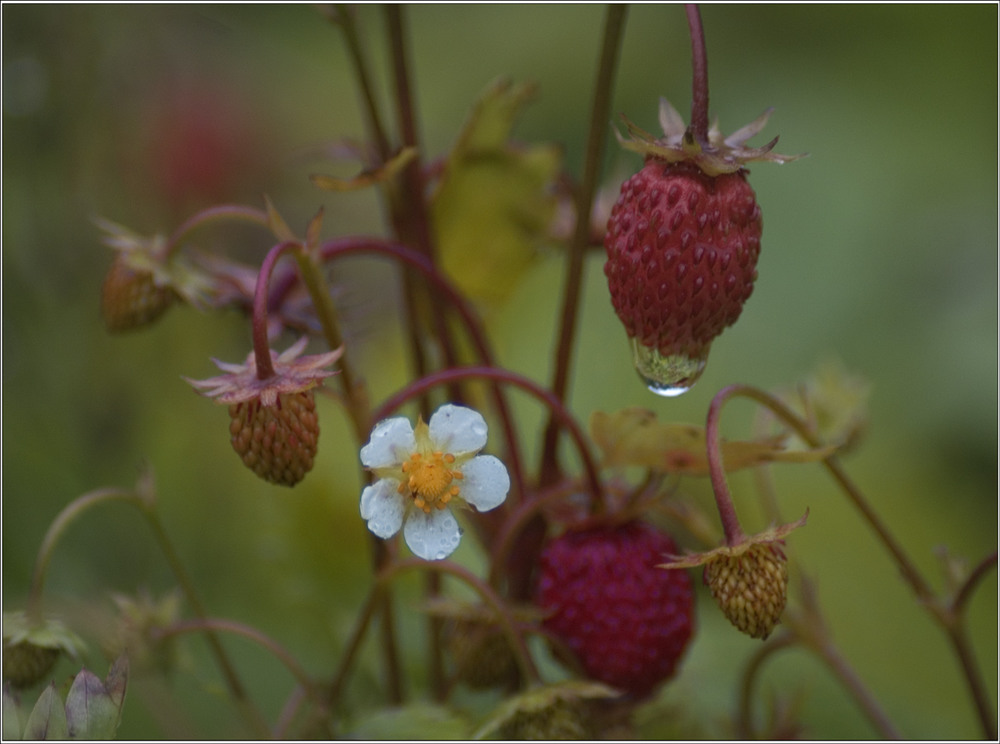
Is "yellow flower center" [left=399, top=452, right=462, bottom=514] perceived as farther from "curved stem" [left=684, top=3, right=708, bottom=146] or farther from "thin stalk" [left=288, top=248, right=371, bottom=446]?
"curved stem" [left=684, top=3, right=708, bottom=146]

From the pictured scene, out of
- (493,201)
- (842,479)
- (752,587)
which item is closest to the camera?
(752,587)

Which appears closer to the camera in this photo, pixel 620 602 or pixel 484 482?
pixel 484 482

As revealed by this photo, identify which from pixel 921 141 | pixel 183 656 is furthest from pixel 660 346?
pixel 921 141

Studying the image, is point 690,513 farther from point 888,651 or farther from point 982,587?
point 982,587

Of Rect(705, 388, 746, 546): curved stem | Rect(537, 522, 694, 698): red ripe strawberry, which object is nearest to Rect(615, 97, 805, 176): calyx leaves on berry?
Rect(705, 388, 746, 546): curved stem

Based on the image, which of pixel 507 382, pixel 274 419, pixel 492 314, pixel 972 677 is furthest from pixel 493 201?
pixel 972 677

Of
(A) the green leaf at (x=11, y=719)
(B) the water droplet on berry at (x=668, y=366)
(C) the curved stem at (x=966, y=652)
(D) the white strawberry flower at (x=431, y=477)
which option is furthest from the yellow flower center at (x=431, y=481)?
(C) the curved stem at (x=966, y=652)

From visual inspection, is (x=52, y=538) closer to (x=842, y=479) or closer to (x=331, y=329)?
(x=331, y=329)
